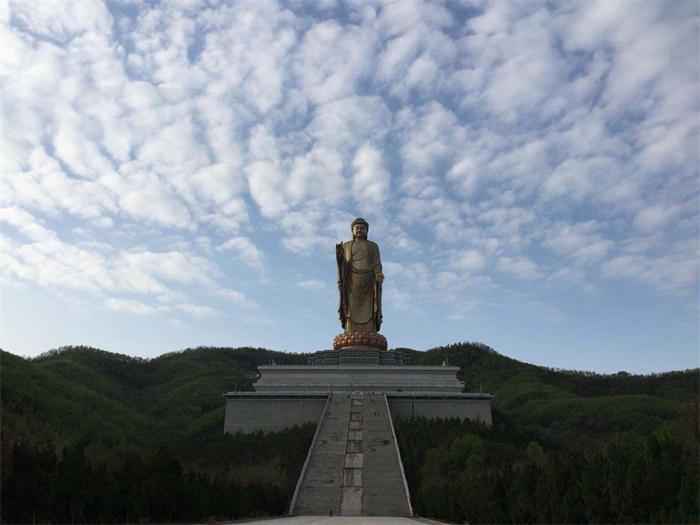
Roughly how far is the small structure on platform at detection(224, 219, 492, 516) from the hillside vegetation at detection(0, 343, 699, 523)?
50 cm

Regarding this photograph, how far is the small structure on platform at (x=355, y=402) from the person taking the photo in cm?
1280

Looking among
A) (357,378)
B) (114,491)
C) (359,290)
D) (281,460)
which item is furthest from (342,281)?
(114,491)

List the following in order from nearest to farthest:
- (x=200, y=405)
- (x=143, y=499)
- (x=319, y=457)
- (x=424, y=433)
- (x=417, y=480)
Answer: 1. (x=143, y=499)
2. (x=417, y=480)
3. (x=319, y=457)
4. (x=424, y=433)
5. (x=200, y=405)

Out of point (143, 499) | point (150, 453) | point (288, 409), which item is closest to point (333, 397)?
point (288, 409)

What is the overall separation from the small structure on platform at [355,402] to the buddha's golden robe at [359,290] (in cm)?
4

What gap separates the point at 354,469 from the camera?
13797mm

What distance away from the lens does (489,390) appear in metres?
36.1

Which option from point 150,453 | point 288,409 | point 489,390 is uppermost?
point 489,390

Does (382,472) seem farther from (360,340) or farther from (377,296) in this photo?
(377,296)

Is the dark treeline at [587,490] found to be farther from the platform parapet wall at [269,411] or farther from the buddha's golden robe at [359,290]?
the buddha's golden robe at [359,290]

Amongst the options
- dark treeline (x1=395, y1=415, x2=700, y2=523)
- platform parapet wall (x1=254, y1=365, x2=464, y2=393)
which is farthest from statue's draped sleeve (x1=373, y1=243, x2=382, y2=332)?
dark treeline (x1=395, y1=415, x2=700, y2=523)

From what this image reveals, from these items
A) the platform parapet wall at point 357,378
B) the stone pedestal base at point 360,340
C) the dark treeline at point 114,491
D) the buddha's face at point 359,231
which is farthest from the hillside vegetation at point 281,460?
the buddha's face at point 359,231

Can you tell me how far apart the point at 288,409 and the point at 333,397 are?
1486mm

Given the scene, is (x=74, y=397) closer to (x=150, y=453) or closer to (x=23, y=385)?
(x=23, y=385)
